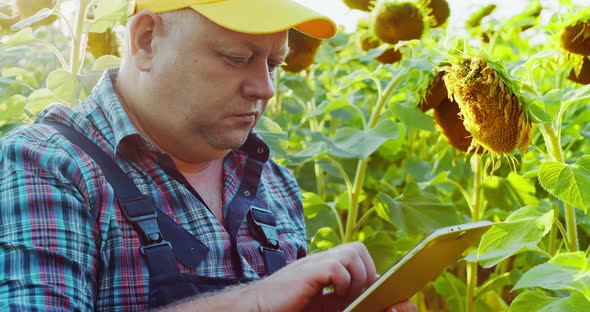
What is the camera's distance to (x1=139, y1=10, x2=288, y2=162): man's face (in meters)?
1.26

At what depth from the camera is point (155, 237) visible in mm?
1187

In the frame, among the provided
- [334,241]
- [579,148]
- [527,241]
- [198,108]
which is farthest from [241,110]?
[579,148]

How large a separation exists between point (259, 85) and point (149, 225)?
0.29 m

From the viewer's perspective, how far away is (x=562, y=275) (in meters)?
1.22

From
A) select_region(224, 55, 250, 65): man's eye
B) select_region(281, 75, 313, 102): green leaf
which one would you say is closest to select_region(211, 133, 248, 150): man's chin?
select_region(224, 55, 250, 65): man's eye

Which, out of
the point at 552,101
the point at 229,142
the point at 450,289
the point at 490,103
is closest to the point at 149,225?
the point at 229,142

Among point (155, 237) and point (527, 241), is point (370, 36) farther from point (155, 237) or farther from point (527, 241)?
point (155, 237)

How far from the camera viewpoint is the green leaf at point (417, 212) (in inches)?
80.2

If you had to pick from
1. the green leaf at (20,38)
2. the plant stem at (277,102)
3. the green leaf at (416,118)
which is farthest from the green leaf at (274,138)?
the plant stem at (277,102)

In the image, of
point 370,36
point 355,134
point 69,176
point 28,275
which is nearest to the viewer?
point 28,275

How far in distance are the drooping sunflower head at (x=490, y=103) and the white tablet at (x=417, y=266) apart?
24 cm

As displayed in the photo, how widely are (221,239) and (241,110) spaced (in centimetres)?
21

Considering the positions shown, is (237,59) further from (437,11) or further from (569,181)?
(437,11)

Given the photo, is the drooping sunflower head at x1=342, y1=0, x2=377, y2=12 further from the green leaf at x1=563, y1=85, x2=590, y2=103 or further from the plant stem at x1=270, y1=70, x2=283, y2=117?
the green leaf at x1=563, y1=85, x2=590, y2=103
